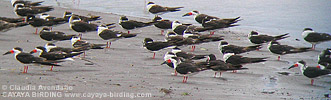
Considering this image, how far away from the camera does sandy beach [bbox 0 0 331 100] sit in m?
7.87

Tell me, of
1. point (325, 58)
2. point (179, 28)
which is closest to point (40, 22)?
point (179, 28)

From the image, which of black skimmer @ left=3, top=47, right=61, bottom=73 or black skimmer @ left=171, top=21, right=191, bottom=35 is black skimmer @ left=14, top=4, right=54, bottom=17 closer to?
black skimmer @ left=171, top=21, right=191, bottom=35

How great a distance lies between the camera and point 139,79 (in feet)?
29.7

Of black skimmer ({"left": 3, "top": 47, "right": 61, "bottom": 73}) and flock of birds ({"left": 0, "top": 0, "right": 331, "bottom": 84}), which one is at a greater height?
black skimmer ({"left": 3, "top": 47, "right": 61, "bottom": 73})

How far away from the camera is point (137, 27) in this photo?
14281mm

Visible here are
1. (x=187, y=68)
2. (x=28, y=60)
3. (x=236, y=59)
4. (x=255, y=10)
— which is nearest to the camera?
(x=28, y=60)

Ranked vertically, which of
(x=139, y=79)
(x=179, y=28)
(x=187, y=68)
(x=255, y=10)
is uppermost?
(x=187, y=68)

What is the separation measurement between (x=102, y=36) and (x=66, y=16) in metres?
2.52

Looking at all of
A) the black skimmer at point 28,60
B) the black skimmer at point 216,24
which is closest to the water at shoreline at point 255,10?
the black skimmer at point 216,24

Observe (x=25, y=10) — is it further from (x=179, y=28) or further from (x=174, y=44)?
(x=174, y=44)

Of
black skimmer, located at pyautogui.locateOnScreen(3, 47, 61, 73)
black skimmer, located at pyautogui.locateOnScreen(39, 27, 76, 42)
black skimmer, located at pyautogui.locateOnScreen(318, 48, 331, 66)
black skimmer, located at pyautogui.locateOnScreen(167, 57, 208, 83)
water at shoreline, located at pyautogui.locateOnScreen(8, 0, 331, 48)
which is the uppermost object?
black skimmer, located at pyautogui.locateOnScreen(3, 47, 61, 73)

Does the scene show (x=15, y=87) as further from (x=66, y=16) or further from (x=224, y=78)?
(x=66, y=16)

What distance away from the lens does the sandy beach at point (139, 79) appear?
25.8ft

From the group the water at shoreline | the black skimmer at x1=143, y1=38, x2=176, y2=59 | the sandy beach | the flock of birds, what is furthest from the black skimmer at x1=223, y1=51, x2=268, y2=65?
the water at shoreline
